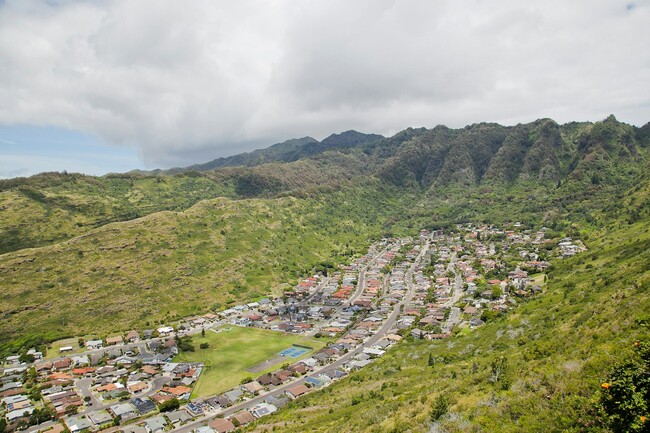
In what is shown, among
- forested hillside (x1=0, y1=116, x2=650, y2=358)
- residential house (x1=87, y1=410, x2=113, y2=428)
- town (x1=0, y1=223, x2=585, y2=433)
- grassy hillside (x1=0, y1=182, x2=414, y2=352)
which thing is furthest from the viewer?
forested hillside (x1=0, y1=116, x2=650, y2=358)

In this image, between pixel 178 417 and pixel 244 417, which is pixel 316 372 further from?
pixel 178 417

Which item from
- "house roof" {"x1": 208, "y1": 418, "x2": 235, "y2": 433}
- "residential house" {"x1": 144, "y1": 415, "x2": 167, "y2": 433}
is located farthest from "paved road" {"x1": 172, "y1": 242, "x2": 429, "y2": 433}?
"house roof" {"x1": 208, "y1": 418, "x2": 235, "y2": 433}

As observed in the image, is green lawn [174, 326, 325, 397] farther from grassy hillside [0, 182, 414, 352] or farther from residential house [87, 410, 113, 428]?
grassy hillside [0, 182, 414, 352]

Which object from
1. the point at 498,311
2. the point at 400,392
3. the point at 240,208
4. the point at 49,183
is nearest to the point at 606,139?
the point at 498,311

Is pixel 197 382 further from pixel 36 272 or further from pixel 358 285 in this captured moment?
pixel 36 272

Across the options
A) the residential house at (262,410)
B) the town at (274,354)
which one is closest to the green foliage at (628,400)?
the town at (274,354)
